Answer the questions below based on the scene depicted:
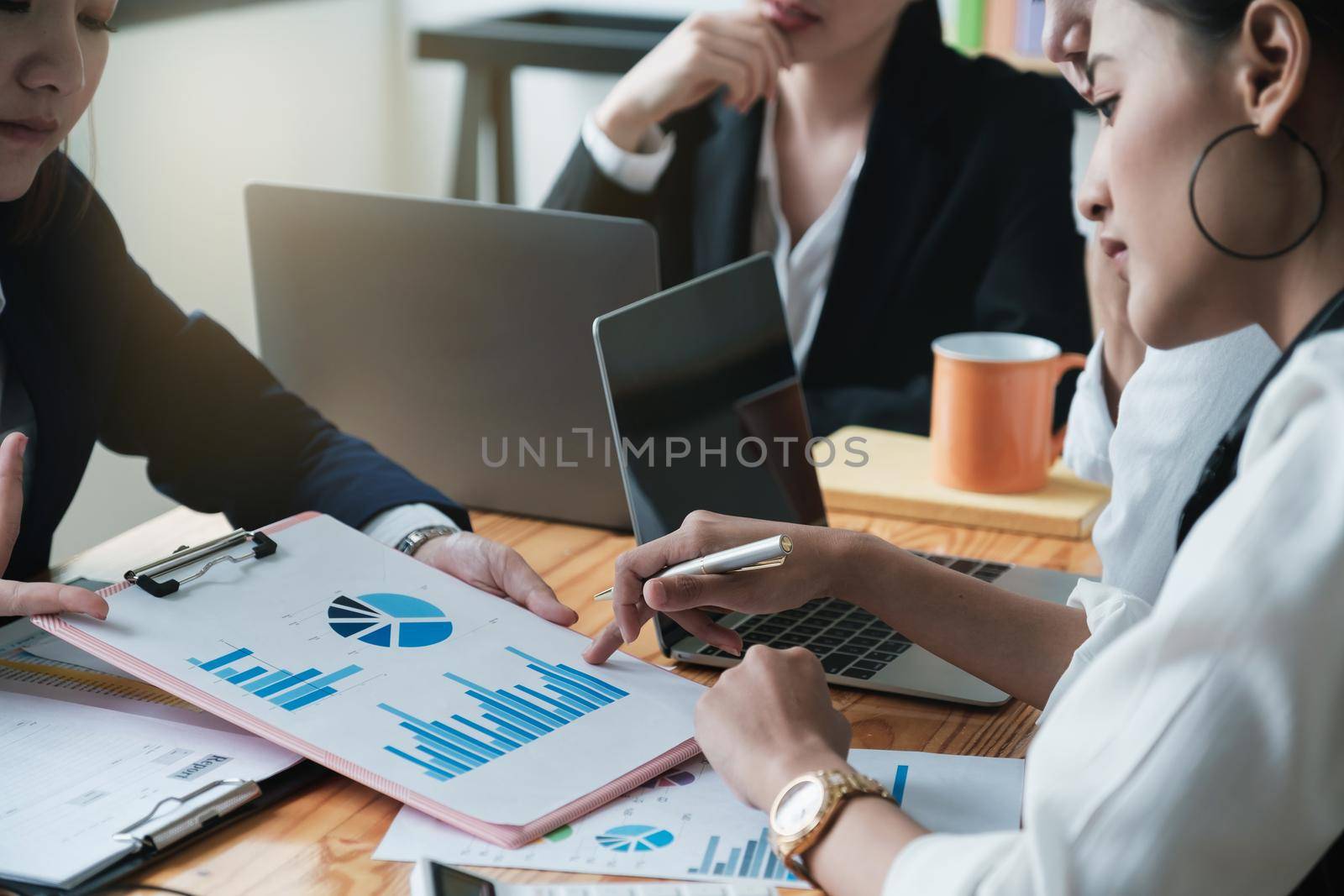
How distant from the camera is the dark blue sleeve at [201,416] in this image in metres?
1.30

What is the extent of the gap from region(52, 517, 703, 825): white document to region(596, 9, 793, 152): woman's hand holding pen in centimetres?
102

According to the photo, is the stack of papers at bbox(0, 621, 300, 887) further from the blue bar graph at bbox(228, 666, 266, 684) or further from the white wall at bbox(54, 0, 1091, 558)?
the white wall at bbox(54, 0, 1091, 558)

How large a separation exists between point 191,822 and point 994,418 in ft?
2.88

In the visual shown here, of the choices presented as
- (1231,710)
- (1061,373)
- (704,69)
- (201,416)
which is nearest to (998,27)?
(704,69)

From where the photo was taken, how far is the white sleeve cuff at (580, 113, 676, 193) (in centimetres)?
193

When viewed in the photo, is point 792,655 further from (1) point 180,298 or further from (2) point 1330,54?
(1) point 180,298

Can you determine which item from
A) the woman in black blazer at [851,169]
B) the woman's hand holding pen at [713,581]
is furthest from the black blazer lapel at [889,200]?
the woman's hand holding pen at [713,581]

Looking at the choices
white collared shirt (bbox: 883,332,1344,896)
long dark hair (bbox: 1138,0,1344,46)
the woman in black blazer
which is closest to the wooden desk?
white collared shirt (bbox: 883,332,1344,896)

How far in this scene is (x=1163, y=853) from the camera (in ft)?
2.00

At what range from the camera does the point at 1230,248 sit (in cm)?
73

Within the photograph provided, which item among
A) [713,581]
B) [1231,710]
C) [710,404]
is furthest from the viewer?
[710,404]

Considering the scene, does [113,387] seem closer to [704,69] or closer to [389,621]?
[389,621]

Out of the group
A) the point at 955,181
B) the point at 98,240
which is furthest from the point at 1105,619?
the point at 955,181

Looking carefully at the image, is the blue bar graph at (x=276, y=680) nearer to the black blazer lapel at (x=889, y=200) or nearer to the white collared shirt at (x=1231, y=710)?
the white collared shirt at (x=1231, y=710)
